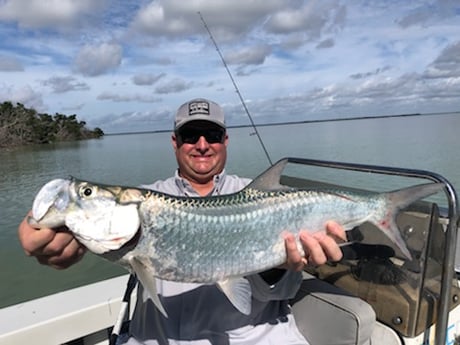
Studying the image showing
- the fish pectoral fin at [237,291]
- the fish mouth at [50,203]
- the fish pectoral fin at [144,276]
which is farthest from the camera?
the fish pectoral fin at [237,291]

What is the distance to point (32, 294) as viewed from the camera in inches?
282

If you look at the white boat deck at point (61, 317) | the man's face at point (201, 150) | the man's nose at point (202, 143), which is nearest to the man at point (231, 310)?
the white boat deck at point (61, 317)

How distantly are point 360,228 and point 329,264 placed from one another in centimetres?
34

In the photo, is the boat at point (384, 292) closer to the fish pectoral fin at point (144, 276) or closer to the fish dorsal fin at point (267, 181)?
the fish dorsal fin at point (267, 181)

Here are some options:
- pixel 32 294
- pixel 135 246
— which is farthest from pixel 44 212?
pixel 32 294

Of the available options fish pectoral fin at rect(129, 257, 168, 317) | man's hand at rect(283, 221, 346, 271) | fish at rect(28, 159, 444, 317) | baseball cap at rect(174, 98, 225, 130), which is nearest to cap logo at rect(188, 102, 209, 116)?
baseball cap at rect(174, 98, 225, 130)

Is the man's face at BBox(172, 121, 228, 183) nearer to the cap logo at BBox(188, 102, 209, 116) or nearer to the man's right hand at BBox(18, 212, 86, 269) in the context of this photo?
the cap logo at BBox(188, 102, 209, 116)

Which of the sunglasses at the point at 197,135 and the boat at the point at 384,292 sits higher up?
the sunglasses at the point at 197,135

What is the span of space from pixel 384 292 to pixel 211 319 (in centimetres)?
100

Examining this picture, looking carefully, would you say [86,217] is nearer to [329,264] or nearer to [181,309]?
[181,309]

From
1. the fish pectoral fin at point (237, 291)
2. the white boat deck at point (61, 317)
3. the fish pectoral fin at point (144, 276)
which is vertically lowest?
the white boat deck at point (61, 317)

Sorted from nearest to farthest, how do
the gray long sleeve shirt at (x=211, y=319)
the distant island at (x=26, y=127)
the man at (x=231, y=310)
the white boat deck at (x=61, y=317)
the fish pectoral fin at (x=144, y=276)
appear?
the fish pectoral fin at (x=144, y=276)
the man at (x=231, y=310)
the gray long sleeve shirt at (x=211, y=319)
the white boat deck at (x=61, y=317)
the distant island at (x=26, y=127)

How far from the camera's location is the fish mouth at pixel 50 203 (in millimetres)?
1689

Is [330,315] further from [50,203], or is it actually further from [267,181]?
Result: [50,203]
